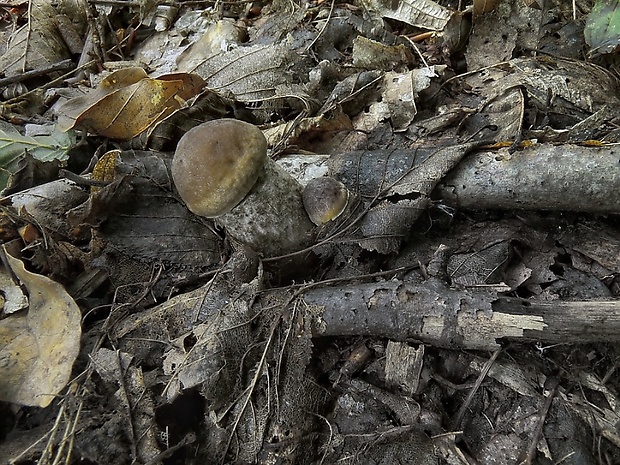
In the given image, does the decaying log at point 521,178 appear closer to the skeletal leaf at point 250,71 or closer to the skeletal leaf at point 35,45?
the skeletal leaf at point 250,71

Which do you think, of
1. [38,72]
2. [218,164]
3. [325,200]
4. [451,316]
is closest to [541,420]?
[451,316]

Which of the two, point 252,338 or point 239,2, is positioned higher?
point 239,2

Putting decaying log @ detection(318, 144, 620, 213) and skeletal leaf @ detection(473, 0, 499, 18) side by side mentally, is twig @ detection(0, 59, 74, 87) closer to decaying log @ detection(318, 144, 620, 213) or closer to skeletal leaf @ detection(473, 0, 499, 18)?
decaying log @ detection(318, 144, 620, 213)

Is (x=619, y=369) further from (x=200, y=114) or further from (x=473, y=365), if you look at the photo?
(x=200, y=114)

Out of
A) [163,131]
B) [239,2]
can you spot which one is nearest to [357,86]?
[163,131]

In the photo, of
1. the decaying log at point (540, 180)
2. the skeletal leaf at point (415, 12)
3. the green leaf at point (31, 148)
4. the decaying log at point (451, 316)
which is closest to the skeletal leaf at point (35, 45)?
the green leaf at point (31, 148)

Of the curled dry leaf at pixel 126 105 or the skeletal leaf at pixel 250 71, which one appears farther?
the skeletal leaf at pixel 250 71

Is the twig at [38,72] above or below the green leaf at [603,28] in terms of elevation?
below
